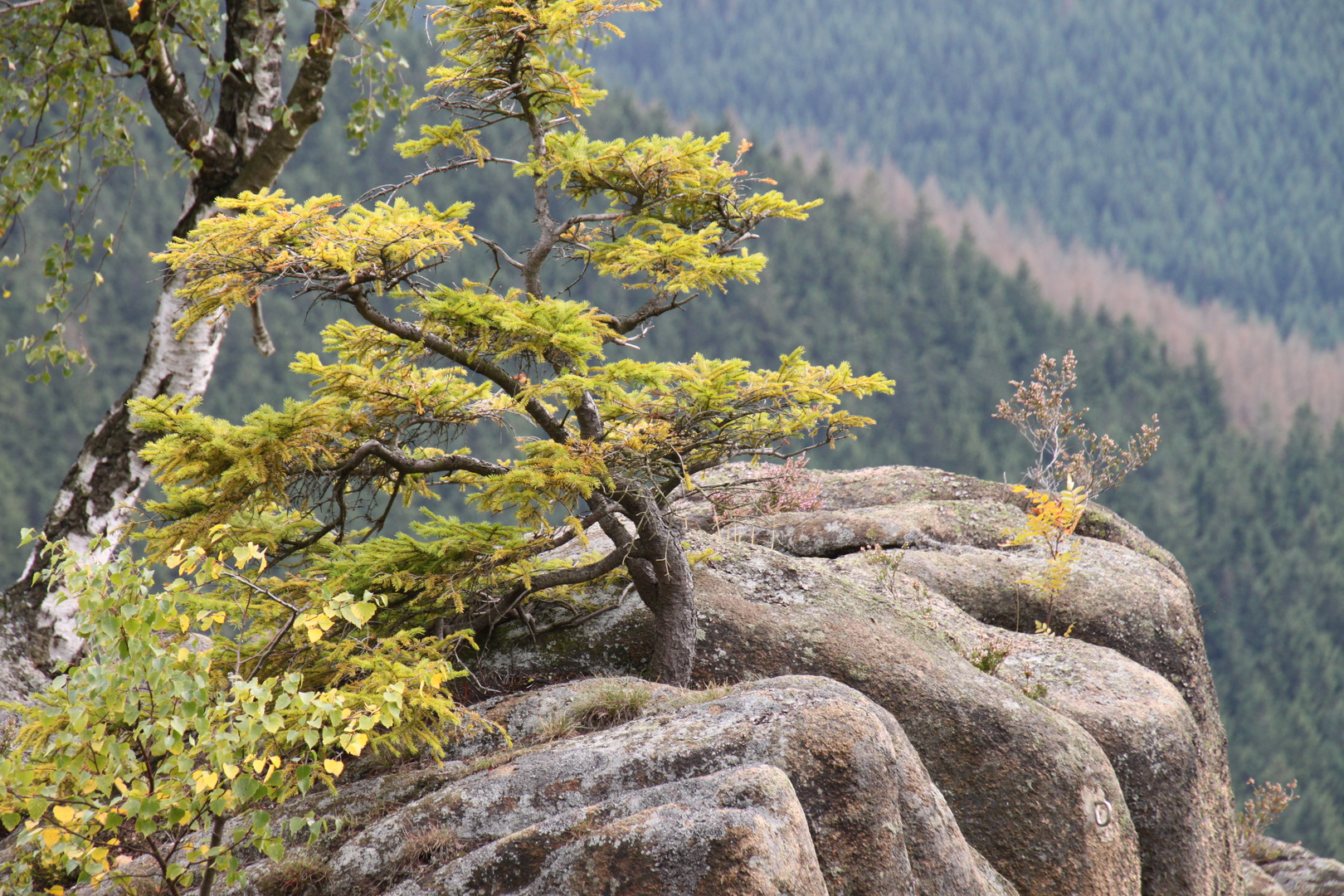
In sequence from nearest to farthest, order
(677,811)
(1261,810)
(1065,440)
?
(677,811) → (1065,440) → (1261,810)

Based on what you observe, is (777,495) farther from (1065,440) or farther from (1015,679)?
(1065,440)

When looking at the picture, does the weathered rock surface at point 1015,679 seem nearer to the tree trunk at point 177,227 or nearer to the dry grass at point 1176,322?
the tree trunk at point 177,227

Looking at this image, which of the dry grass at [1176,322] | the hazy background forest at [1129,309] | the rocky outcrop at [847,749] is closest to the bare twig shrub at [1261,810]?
the rocky outcrop at [847,749]

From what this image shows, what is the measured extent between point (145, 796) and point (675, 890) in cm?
206

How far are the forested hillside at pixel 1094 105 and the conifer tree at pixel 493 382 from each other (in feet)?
341

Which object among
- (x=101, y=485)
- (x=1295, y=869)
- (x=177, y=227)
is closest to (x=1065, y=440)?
(x=1295, y=869)

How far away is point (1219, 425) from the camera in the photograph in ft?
227

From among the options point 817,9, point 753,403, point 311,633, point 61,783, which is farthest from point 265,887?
point 817,9

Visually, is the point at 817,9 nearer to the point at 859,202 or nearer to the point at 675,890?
the point at 859,202

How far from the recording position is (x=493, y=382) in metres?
6.16

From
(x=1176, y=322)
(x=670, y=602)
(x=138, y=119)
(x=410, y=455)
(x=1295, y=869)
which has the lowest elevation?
(x=1176, y=322)

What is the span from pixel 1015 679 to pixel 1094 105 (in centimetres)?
15358

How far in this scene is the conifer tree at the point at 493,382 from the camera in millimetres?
4926

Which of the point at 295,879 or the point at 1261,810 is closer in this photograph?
the point at 295,879
